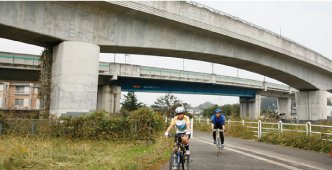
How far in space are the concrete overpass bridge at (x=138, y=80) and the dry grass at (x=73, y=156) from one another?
49.4ft

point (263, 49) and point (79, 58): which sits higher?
point (263, 49)

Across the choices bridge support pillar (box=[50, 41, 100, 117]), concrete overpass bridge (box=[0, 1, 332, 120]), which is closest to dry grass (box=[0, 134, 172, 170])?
bridge support pillar (box=[50, 41, 100, 117])

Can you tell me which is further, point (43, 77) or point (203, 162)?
point (43, 77)

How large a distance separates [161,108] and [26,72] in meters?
29.7

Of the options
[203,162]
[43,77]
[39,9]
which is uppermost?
[39,9]

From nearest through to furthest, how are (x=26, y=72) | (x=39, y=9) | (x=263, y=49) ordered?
(x=39, y=9) < (x=263, y=49) < (x=26, y=72)

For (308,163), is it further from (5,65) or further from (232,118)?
(5,65)

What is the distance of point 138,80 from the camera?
38594 mm

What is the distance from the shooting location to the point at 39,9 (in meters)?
14.0

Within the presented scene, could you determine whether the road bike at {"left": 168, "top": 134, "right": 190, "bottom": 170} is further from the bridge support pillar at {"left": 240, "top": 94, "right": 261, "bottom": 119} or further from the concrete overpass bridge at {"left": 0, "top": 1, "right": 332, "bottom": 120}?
the bridge support pillar at {"left": 240, "top": 94, "right": 261, "bottom": 119}

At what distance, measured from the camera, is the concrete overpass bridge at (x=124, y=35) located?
1421cm

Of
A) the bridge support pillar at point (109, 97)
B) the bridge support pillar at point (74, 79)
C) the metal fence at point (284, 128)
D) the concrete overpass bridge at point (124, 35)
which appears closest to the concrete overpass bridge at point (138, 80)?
the bridge support pillar at point (109, 97)

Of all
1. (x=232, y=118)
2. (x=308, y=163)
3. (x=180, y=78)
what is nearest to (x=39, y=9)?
(x=308, y=163)

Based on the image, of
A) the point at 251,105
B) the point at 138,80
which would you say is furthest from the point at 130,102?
the point at 251,105
